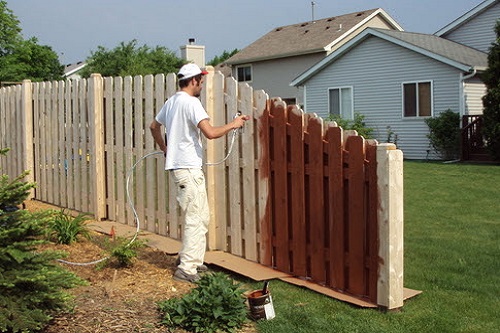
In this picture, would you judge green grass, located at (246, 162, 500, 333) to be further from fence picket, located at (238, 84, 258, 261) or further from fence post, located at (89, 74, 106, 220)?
fence post, located at (89, 74, 106, 220)

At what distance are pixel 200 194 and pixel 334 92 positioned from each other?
21.5 metres

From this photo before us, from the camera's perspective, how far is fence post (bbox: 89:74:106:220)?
888 centimetres

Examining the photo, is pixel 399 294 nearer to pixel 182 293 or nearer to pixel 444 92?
pixel 182 293

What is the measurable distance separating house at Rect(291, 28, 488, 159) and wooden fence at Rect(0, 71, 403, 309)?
608 inches

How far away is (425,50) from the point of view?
73.8 feet

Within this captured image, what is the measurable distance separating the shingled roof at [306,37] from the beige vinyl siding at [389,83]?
8.00 metres

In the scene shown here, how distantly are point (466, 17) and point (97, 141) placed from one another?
21122mm

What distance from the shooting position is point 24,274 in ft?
13.3

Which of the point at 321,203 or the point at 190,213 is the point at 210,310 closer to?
the point at 190,213

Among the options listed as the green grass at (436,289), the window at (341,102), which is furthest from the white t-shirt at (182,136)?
the window at (341,102)

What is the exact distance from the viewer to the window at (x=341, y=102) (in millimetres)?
26062

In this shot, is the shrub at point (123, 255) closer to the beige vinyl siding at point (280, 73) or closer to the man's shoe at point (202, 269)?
the man's shoe at point (202, 269)

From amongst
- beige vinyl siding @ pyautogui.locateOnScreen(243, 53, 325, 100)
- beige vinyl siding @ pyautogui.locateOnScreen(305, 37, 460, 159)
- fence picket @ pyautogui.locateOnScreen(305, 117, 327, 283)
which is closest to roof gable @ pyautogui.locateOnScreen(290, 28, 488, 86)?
beige vinyl siding @ pyautogui.locateOnScreen(305, 37, 460, 159)

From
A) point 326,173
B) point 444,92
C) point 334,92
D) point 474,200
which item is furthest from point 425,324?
point 334,92
